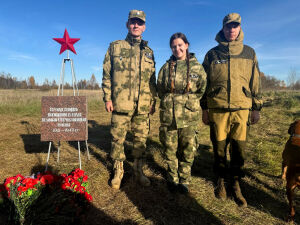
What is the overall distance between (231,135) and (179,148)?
0.83m

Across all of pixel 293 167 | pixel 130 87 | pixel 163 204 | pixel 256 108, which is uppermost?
pixel 130 87

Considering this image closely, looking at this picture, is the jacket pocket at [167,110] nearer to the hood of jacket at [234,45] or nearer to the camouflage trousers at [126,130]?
the camouflage trousers at [126,130]

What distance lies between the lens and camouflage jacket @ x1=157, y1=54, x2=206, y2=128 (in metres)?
2.93

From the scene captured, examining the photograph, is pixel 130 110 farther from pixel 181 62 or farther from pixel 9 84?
pixel 9 84

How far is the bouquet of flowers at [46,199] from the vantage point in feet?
7.14

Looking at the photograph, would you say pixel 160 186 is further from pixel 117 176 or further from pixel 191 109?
pixel 191 109

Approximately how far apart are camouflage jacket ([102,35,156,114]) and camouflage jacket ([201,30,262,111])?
1.08 m

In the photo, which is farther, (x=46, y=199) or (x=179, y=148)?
(x=179, y=148)

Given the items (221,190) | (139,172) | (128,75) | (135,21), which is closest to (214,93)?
(128,75)

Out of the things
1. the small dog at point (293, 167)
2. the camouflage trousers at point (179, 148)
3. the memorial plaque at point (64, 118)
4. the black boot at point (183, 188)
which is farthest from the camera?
the memorial plaque at point (64, 118)

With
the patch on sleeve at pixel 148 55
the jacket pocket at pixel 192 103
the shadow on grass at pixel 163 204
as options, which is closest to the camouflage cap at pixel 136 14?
the patch on sleeve at pixel 148 55

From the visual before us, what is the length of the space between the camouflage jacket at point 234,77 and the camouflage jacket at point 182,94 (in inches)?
9.2

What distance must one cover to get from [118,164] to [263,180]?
2696mm

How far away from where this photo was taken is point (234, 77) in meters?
2.87
